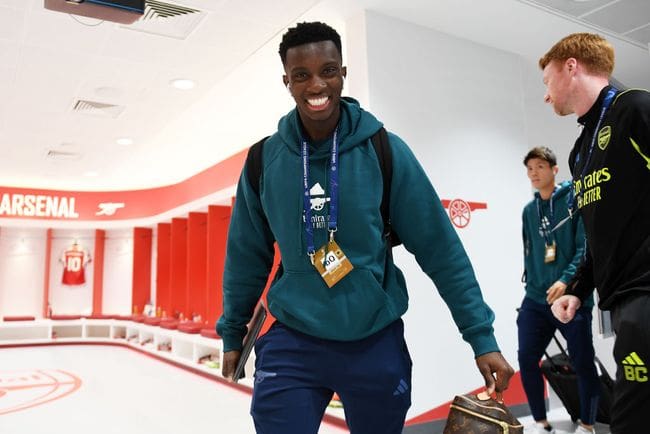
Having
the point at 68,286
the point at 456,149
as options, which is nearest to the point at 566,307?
the point at 456,149

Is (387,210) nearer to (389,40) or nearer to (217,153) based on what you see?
(389,40)

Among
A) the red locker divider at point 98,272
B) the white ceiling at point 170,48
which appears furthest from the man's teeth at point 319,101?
the red locker divider at point 98,272

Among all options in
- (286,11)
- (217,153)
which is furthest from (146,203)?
(286,11)

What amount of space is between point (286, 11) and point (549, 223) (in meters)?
2.43

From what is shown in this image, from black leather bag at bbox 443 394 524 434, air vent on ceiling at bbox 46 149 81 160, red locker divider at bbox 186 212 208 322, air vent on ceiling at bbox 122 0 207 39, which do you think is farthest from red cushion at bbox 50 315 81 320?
black leather bag at bbox 443 394 524 434

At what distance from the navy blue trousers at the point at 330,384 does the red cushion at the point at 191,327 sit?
6.49 metres

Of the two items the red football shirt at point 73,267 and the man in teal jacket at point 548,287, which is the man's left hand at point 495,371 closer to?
the man in teal jacket at point 548,287

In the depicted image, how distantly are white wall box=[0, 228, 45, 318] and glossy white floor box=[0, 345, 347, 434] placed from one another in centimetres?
297

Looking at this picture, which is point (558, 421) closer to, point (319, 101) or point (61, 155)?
point (319, 101)

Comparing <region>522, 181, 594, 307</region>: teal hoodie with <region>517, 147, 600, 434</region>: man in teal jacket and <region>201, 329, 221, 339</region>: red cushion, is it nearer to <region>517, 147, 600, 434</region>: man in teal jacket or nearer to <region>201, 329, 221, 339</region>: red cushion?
<region>517, 147, 600, 434</region>: man in teal jacket

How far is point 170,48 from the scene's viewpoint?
15.5 ft

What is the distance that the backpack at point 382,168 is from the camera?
1512mm

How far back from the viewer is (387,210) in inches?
61.3

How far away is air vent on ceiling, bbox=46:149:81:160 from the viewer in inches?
329
